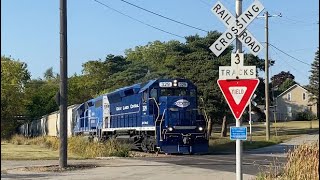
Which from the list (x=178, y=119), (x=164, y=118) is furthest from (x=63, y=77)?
(x=178, y=119)

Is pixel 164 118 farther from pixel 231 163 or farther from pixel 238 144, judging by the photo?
pixel 238 144

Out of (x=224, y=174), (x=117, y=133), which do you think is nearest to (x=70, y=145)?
(x=117, y=133)

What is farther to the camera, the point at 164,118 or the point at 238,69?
the point at 164,118

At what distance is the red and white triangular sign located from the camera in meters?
10.2

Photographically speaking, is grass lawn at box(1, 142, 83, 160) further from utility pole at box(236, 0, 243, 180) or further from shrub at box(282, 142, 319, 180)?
utility pole at box(236, 0, 243, 180)

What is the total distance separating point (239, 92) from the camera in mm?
10266

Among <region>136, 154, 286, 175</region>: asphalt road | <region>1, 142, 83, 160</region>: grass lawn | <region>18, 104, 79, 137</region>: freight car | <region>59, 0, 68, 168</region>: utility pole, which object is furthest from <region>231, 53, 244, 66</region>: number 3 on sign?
<region>18, 104, 79, 137</region>: freight car

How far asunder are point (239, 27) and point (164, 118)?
1746 centimetres

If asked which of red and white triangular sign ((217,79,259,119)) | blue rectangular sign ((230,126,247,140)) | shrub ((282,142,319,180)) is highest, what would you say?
red and white triangular sign ((217,79,259,119))

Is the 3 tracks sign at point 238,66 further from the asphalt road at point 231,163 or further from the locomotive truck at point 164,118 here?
the locomotive truck at point 164,118

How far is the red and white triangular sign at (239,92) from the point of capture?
10.2 meters

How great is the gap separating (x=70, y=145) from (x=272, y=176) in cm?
1992

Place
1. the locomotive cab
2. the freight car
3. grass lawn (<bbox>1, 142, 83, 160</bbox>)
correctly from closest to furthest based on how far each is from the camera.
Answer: grass lawn (<bbox>1, 142, 83, 160</bbox>)
the locomotive cab
the freight car

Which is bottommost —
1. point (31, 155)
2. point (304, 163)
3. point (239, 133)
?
point (31, 155)
